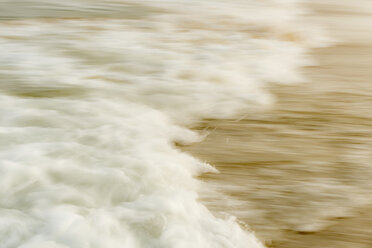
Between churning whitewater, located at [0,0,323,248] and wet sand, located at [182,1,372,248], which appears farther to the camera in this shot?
wet sand, located at [182,1,372,248]

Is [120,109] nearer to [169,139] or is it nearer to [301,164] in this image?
[169,139]

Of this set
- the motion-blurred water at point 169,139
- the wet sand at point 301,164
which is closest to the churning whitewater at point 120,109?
the motion-blurred water at point 169,139

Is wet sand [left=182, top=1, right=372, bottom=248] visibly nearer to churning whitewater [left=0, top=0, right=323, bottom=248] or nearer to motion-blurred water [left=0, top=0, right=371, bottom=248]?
motion-blurred water [left=0, top=0, right=371, bottom=248]

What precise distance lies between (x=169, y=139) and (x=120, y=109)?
1.47ft

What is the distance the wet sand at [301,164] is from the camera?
5.70 feet

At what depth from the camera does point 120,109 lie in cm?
267

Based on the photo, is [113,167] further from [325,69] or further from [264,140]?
[325,69]

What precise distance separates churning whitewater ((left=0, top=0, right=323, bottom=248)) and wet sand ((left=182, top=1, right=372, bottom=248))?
120 mm

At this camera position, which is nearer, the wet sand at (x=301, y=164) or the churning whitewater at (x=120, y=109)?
the churning whitewater at (x=120, y=109)

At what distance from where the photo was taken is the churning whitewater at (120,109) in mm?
1638

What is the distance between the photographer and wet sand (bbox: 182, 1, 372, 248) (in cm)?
174

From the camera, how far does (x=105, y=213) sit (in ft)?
5.52

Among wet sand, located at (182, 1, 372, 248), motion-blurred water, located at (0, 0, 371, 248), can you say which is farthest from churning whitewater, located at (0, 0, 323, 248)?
wet sand, located at (182, 1, 372, 248)

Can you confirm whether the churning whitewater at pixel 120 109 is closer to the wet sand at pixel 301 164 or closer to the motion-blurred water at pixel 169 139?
the motion-blurred water at pixel 169 139
